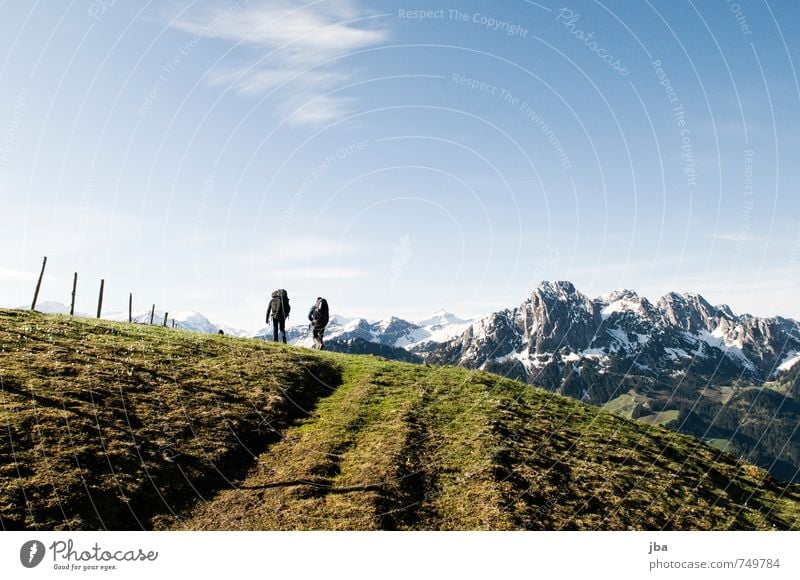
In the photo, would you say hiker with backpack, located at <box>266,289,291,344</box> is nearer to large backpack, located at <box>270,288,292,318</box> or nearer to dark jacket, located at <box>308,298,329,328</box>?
large backpack, located at <box>270,288,292,318</box>

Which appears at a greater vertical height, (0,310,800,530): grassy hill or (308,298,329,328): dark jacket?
(308,298,329,328): dark jacket

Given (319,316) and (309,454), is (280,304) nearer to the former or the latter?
(319,316)

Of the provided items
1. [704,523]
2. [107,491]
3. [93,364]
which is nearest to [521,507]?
[704,523]

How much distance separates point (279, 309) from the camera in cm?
4509

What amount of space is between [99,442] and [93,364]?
8486mm

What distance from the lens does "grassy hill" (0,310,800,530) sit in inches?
668

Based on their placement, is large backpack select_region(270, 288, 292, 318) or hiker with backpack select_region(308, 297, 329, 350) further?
hiker with backpack select_region(308, 297, 329, 350)

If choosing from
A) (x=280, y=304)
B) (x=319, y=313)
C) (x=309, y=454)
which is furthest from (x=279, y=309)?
(x=309, y=454)

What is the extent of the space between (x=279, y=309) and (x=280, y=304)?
0.44 metres

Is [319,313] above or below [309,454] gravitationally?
above

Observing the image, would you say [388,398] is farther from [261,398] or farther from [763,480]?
[763,480]

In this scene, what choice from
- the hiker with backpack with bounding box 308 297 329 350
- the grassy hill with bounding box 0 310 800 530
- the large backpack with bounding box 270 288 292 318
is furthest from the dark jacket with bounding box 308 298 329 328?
the grassy hill with bounding box 0 310 800 530

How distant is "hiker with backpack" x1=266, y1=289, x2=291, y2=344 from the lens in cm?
4500

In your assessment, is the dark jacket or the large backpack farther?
the dark jacket
